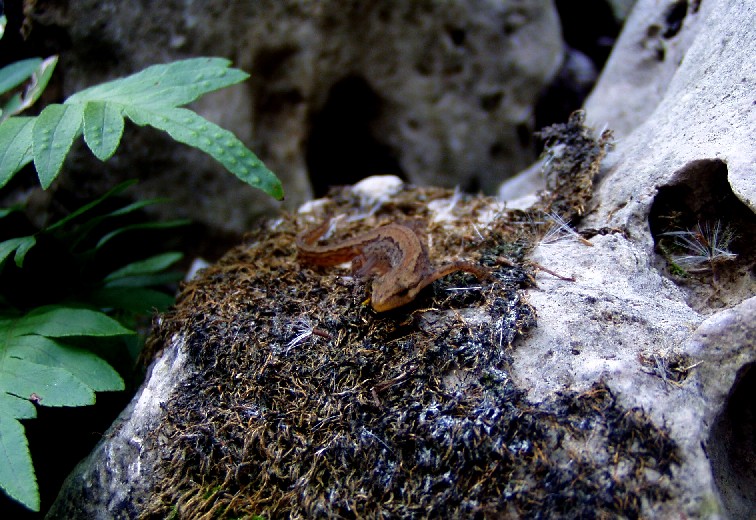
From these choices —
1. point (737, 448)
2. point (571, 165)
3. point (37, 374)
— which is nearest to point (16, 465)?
point (37, 374)

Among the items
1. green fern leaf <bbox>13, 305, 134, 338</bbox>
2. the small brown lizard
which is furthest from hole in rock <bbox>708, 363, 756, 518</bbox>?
green fern leaf <bbox>13, 305, 134, 338</bbox>

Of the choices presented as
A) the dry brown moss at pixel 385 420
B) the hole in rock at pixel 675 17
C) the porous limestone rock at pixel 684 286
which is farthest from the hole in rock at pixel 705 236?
the hole in rock at pixel 675 17

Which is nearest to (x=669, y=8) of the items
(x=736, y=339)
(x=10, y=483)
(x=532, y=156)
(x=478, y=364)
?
(x=532, y=156)

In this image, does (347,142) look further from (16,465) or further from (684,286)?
Result: (16,465)

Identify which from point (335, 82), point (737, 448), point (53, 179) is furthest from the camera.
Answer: point (335, 82)

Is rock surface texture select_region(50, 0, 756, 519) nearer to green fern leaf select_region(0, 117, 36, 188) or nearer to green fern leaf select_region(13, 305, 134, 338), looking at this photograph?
green fern leaf select_region(13, 305, 134, 338)

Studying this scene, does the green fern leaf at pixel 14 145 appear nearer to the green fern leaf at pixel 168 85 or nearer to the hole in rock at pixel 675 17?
the green fern leaf at pixel 168 85
